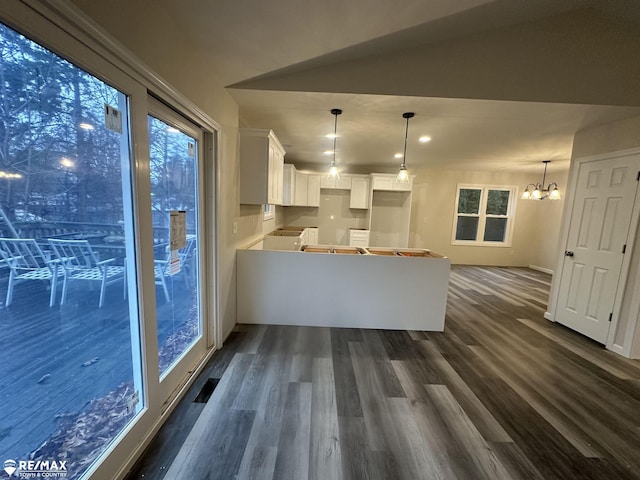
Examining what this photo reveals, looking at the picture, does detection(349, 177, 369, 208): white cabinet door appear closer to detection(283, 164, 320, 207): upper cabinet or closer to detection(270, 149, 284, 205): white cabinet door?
detection(283, 164, 320, 207): upper cabinet

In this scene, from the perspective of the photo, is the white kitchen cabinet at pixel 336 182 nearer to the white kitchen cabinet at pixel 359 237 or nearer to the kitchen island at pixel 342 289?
the white kitchen cabinet at pixel 359 237

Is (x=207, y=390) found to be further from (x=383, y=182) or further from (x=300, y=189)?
(x=383, y=182)

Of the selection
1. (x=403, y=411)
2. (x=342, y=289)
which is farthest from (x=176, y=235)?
(x=403, y=411)

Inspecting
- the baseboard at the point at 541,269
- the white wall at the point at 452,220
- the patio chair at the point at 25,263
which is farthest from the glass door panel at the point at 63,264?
the baseboard at the point at 541,269

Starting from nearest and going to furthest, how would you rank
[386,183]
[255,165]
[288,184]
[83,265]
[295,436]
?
[83,265] → [295,436] → [255,165] → [288,184] → [386,183]

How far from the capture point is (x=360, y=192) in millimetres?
6098

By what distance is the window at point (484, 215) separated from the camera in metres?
6.55

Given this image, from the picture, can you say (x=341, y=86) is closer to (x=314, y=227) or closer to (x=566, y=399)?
(x=566, y=399)

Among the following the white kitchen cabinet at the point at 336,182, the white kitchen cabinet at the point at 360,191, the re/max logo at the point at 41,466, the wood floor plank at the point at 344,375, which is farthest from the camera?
the white kitchen cabinet at the point at 360,191

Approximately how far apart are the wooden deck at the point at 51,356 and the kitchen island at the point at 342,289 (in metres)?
1.63

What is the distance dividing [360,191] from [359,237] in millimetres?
1097

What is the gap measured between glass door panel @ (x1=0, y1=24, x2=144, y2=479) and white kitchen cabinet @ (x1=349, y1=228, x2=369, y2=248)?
5018 millimetres

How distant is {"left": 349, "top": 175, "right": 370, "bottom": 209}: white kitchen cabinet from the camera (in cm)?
606

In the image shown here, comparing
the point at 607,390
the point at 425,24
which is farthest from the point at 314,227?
the point at 607,390
